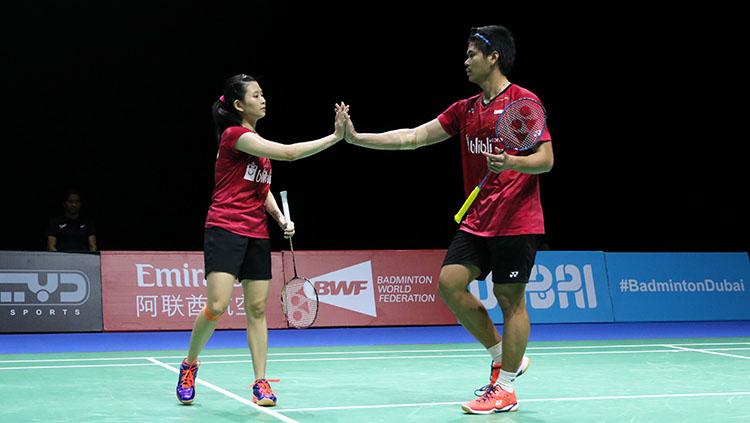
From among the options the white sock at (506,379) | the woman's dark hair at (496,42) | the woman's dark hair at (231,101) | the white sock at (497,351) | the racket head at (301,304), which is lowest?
the white sock at (506,379)

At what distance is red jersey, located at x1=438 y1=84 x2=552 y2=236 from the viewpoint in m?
4.78

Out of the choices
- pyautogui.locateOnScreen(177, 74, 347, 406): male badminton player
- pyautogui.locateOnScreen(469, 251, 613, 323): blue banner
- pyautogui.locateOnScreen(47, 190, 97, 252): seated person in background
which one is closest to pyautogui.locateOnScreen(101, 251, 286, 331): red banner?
pyautogui.locateOnScreen(47, 190, 97, 252): seated person in background

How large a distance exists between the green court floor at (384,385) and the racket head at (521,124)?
1.35 m

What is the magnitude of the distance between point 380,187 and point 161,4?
423cm

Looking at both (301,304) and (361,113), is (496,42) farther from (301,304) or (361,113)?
(361,113)

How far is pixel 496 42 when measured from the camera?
4863mm

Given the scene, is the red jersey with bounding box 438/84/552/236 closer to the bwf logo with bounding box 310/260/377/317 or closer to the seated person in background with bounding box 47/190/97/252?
the bwf logo with bounding box 310/260/377/317

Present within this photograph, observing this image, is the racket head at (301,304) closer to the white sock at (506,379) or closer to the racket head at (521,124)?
the white sock at (506,379)

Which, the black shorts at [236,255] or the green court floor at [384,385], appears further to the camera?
the black shorts at [236,255]

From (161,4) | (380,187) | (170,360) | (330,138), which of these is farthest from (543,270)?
(330,138)

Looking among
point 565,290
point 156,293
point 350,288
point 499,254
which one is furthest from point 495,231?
point 565,290

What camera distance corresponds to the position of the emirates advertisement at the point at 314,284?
1024 cm

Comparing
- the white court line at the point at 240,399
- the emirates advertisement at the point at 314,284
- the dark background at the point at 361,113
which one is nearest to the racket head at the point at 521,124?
the white court line at the point at 240,399

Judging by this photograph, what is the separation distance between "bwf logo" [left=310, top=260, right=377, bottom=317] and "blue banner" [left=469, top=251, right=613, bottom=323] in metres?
1.28
